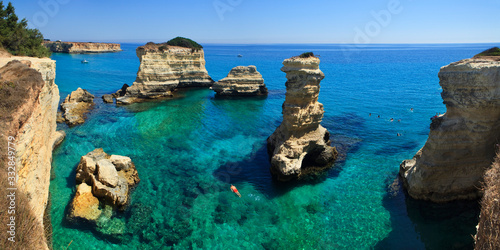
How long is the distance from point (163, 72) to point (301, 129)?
89.2ft

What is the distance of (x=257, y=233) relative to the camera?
1269cm

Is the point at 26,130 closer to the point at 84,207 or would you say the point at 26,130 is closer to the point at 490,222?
the point at 84,207

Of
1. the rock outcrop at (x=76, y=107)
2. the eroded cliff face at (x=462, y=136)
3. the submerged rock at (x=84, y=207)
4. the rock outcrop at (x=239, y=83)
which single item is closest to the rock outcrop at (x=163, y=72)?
the rock outcrop at (x=76, y=107)

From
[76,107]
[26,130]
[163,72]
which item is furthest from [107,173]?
[163,72]

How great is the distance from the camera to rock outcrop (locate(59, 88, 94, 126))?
26766 millimetres

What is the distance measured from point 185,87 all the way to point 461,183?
39028mm

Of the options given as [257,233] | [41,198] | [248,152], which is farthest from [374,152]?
[41,198]

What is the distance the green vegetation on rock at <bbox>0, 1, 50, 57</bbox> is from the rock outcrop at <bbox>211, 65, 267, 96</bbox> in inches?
822

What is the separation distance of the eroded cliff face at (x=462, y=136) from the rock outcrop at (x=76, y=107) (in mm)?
28535

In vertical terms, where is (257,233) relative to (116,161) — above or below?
below

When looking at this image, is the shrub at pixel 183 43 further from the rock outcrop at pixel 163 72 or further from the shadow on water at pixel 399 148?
the shadow on water at pixel 399 148

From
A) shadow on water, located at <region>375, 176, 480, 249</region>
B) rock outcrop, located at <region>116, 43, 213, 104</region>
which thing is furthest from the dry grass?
rock outcrop, located at <region>116, 43, 213, 104</region>

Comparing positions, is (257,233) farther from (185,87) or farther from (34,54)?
(185,87)

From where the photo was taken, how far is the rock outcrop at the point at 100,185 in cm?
1322
